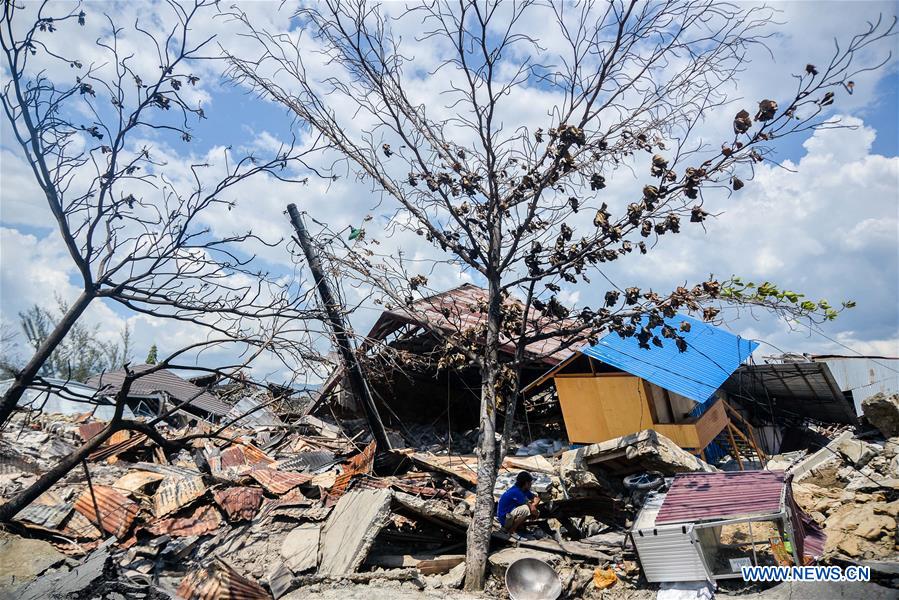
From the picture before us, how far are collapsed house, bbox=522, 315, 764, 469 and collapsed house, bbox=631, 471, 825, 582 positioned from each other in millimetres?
4541

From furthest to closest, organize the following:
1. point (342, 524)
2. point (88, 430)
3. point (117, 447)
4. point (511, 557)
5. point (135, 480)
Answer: point (88, 430)
point (117, 447)
point (135, 480)
point (342, 524)
point (511, 557)

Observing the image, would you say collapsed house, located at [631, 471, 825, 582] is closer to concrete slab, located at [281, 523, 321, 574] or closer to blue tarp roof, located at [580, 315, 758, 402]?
concrete slab, located at [281, 523, 321, 574]

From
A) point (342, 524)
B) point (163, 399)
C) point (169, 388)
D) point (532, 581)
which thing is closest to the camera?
point (532, 581)

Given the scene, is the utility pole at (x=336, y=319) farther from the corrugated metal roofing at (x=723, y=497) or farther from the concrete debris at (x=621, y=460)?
the corrugated metal roofing at (x=723, y=497)

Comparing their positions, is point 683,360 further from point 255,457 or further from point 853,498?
point 255,457

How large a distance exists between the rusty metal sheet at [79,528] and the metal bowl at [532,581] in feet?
19.7

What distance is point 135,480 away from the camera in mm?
10539

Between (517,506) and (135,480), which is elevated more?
(517,506)

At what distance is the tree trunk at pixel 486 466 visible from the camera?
7.17 metres

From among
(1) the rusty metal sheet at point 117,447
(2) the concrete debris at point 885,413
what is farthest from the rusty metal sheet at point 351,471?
(2) the concrete debris at point 885,413

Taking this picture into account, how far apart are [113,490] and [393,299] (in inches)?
223

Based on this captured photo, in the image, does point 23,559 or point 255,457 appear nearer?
point 23,559

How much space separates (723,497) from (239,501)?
268 inches

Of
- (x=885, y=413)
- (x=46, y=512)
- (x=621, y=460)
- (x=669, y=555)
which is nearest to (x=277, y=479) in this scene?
(x=46, y=512)
